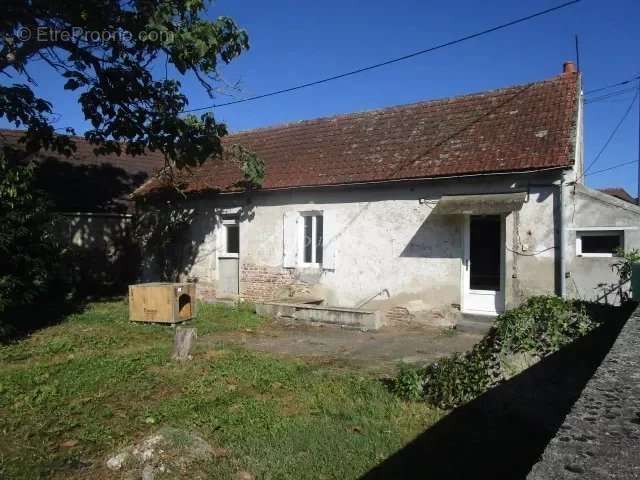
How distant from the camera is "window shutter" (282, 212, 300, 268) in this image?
44.8 ft

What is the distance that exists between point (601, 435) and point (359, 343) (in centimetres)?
837

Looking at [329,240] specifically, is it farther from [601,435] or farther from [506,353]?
[601,435]

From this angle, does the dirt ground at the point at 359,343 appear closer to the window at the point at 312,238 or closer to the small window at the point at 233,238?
the window at the point at 312,238

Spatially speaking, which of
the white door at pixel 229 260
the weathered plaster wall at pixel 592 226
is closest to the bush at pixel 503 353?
the weathered plaster wall at pixel 592 226

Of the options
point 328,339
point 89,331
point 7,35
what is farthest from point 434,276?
point 7,35

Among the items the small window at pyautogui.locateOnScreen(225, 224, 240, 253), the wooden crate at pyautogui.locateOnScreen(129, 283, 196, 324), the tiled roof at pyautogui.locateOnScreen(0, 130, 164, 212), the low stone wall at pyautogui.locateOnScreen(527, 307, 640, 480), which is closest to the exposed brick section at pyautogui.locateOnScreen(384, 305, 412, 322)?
the wooden crate at pyautogui.locateOnScreen(129, 283, 196, 324)

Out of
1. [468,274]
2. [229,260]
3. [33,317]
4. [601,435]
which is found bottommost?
[33,317]

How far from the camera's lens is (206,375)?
718 centimetres

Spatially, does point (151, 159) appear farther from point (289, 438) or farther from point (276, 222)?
point (289, 438)

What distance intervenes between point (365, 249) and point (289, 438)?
7851mm

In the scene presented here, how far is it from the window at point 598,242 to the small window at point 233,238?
9289 millimetres

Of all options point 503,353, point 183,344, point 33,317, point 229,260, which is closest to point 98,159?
point 229,260

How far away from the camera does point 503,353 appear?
5.85 metres

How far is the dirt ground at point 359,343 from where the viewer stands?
8578mm
